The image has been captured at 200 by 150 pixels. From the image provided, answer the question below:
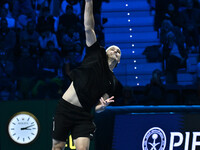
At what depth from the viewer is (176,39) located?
28.5 ft

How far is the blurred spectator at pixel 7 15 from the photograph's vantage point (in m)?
9.50

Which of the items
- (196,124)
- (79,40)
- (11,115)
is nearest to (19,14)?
(79,40)

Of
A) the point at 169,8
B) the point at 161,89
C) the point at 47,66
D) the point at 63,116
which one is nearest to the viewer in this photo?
the point at 63,116

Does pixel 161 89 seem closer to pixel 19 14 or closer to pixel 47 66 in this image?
pixel 47 66

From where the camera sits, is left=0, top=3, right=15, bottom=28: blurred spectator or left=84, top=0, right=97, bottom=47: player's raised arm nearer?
left=84, top=0, right=97, bottom=47: player's raised arm

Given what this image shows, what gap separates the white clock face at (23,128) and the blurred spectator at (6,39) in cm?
224

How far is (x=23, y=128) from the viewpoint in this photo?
6.93 m

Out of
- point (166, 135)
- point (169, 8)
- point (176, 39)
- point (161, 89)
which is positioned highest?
point (169, 8)

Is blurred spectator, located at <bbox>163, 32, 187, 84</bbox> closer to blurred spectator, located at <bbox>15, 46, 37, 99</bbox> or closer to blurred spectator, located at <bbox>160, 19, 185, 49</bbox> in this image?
blurred spectator, located at <bbox>160, 19, 185, 49</bbox>

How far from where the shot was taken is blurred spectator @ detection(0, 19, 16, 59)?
29.0 ft

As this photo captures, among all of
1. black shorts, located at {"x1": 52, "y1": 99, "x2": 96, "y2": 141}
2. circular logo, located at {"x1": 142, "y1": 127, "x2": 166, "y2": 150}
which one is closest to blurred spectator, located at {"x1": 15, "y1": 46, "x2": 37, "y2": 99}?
circular logo, located at {"x1": 142, "y1": 127, "x2": 166, "y2": 150}

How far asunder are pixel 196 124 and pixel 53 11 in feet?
15.1

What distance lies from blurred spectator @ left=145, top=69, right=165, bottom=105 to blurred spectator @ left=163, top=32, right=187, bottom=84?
292 millimetres

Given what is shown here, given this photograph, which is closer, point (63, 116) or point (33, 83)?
point (63, 116)
